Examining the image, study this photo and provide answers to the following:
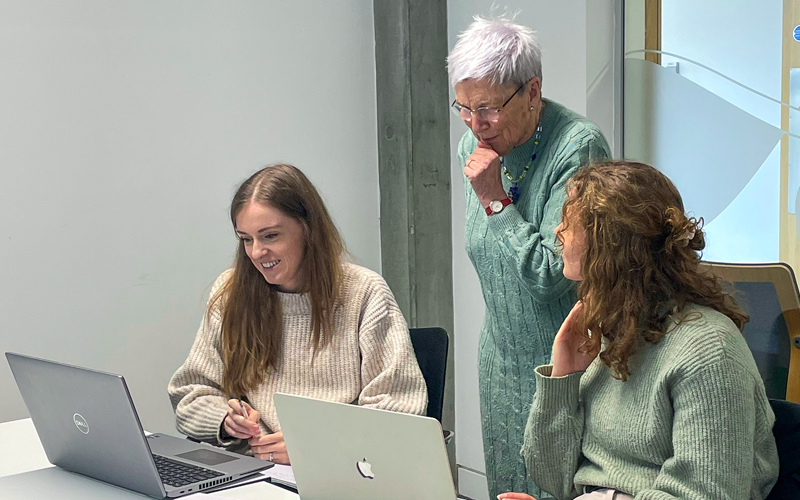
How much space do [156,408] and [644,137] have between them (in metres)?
1.87

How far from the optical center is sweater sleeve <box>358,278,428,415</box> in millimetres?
1986

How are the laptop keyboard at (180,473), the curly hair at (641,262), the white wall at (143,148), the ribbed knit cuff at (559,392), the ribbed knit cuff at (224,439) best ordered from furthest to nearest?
the white wall at (143,148), the ribbed knit cuff at (224,439), the laptop keyboard at (180,473), the ribbed knit cuff at (559,392), the curly hair at (641,262)

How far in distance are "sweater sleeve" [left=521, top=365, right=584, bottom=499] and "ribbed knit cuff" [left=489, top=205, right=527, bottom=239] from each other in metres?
0.44

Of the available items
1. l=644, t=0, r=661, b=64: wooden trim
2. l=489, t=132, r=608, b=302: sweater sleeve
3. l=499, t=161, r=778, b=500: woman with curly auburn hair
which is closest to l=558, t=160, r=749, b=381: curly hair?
l=499, t=161, r=778, b=500: woman with curly auburn hair

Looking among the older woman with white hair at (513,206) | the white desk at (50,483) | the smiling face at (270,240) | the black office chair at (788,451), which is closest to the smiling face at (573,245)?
the older woman with white hair at (513,206)

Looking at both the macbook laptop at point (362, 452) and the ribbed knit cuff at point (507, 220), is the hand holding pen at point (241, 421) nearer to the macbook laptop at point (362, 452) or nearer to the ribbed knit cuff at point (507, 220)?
the macbook laptop at point (362, 452)

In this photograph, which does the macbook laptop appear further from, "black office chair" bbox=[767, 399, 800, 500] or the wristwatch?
the wristwatch

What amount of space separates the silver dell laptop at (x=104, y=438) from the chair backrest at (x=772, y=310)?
124 cm

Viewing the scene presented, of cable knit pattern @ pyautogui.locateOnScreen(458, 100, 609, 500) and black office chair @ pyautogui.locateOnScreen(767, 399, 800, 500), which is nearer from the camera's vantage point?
black office chair @ pyautogui.locateOnScreen(767, 399, 800, 500)

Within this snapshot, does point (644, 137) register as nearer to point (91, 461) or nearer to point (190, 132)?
point (190, 132)

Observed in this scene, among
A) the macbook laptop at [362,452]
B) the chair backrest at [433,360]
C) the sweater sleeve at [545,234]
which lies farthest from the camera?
the chair backrest at [433,360]

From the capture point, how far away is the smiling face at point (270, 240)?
2.07 m

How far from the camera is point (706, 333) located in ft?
4.41

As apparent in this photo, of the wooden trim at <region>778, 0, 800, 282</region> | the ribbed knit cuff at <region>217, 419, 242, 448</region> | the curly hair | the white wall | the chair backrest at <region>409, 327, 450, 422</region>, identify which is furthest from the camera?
the white wall
